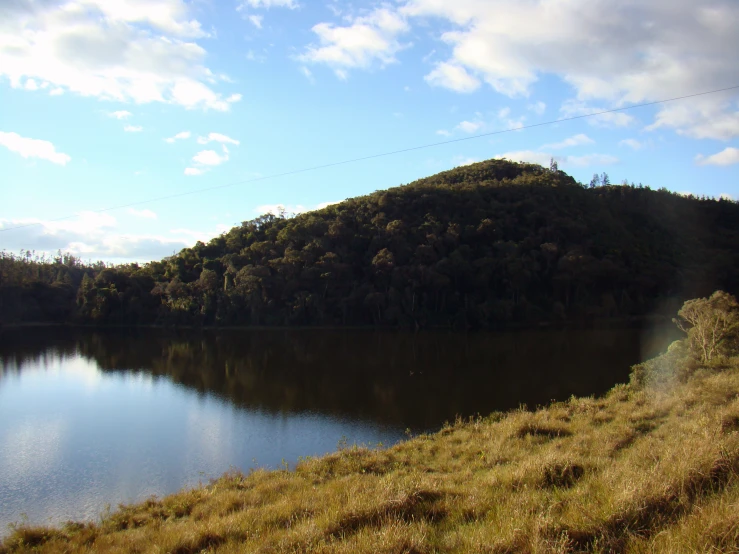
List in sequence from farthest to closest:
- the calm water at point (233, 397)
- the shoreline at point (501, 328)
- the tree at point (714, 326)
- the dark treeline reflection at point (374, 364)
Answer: the shoreline at point (501, 328), the dark treeline reflection at point (374, 364), the tree at point (714, 326), the calm water at point (233, 397)

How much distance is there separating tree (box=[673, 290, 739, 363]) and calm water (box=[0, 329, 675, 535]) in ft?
15.9

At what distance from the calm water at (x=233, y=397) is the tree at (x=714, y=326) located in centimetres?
483

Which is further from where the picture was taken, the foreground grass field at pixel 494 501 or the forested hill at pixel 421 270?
the forested hill at pixel 421 270

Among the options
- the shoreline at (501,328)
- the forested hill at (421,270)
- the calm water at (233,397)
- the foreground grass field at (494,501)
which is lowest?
the calm water at (233,397)

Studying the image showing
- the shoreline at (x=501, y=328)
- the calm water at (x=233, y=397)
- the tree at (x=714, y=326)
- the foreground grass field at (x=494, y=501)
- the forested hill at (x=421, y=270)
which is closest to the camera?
the foreground grass field at (x=494, y=501)

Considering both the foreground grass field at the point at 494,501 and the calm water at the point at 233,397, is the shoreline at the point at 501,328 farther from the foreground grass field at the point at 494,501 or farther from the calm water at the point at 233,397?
the foreground grass field at the point at 494,501

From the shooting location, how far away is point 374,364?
29.5 metres

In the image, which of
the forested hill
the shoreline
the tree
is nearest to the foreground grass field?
the tree

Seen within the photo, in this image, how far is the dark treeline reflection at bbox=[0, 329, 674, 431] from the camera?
19859 mm

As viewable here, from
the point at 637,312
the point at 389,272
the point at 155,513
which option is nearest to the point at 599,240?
the point at 637,312

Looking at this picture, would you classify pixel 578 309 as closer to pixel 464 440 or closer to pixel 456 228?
pixel 456 228

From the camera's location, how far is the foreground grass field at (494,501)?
4.11m

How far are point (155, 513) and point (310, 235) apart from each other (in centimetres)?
Answer: 4768

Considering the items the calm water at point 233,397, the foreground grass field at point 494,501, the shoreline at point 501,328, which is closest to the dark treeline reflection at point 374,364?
the calm water at point 233,397
